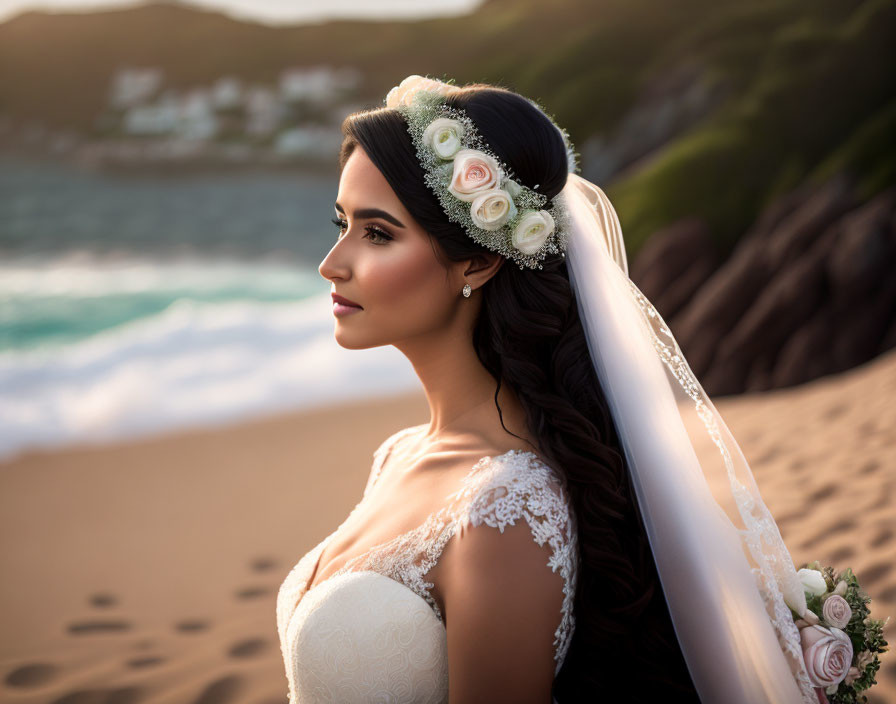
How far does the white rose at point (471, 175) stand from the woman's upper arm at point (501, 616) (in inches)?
28.1

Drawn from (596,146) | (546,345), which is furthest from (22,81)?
(546,345)

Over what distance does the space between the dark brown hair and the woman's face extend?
0.04 metres

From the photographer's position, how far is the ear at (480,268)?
191 cm

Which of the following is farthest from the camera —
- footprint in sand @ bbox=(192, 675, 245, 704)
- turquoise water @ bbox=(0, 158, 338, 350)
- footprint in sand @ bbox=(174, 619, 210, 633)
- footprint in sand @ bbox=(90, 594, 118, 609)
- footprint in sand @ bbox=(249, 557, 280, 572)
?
turquoise water @ bbox=(0, 158, 338, 350)

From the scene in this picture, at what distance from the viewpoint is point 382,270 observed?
186 cm

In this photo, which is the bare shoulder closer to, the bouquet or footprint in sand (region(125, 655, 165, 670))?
the bouquet

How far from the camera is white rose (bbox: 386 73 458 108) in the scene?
1.98 metres

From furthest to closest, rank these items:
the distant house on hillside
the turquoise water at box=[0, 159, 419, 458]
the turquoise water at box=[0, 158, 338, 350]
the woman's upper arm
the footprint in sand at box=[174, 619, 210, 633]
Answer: the distant house on hillside
the turquoise water at box=[0, 158, 338, 350]
the turquoise water at box=[0, 159, 419, 458]
the footprint in sand at box=[174, 619, 210, 633]
the woman's upper arm

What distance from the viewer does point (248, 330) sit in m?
10.2

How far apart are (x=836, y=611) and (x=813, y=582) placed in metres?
0.08

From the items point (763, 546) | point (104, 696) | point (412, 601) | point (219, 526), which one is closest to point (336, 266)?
point (412, 601)

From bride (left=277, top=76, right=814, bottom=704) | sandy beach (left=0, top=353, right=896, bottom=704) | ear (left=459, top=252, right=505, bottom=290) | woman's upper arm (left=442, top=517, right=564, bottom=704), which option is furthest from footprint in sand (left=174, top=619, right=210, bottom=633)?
ear (left=459, top=252, right=505, bottom=290)

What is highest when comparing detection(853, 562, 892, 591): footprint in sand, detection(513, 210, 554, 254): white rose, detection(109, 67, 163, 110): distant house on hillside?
detection(109, 67, 163, 110): distant house on hillside

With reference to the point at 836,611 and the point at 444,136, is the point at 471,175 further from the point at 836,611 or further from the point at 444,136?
the point at 836,611
